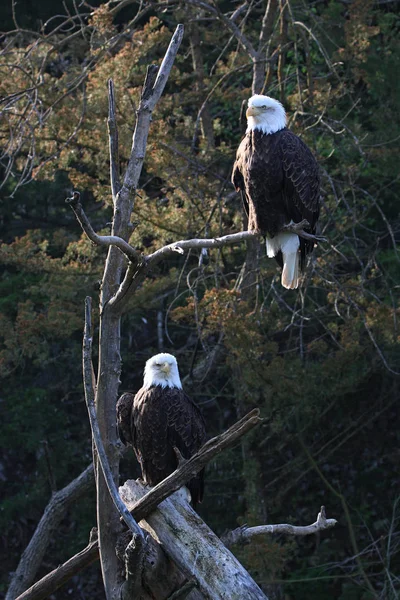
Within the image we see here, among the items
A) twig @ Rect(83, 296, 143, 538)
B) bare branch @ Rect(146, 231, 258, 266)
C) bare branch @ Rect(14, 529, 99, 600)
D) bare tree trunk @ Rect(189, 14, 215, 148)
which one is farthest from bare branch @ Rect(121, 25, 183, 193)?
bare tree trunk @ Rect(189, 14, 215, 148)

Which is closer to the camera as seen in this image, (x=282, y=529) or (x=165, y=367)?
(x=282, y=529)

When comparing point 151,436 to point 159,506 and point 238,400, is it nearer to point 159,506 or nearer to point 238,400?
point 159,506

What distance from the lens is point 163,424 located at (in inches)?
203

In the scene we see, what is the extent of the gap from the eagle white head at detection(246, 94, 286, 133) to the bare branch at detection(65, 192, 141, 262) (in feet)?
4.16

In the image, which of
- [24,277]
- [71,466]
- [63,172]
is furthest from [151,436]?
[63,172]

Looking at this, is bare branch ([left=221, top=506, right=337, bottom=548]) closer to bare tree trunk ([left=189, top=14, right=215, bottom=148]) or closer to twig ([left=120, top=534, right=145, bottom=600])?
twig ([left=120, top=534, right=145, bottom=600])

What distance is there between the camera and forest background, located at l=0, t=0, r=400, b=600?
6.46 m

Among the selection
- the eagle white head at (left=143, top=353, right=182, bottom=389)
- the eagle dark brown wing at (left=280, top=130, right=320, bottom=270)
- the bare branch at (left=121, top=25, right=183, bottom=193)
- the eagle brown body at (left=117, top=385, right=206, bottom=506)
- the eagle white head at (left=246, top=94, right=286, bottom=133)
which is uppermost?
the bare branch at (left=121, top=25, right=183, bottom=193)

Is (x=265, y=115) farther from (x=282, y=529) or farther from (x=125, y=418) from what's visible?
(x=282, y=529)

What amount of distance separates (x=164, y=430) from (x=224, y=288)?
1.66 meters

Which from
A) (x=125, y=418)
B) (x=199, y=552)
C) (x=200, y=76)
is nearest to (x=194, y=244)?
(x=199, y=552)

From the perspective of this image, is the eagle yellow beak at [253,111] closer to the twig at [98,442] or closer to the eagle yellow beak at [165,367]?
the eagle yellow beak at [165,367]

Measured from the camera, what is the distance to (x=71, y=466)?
855cm

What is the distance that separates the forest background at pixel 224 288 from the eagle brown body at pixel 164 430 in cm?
79
